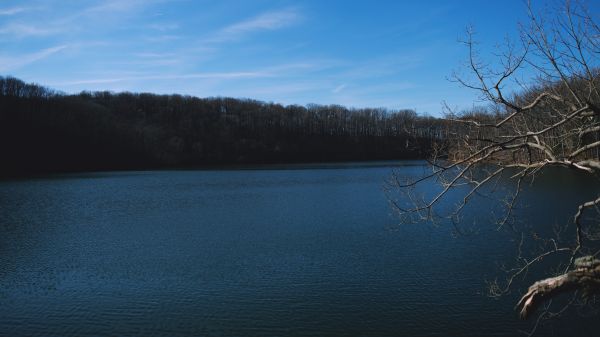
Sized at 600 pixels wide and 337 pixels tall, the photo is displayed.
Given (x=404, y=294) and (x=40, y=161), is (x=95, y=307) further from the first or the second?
(x=40, y=161)

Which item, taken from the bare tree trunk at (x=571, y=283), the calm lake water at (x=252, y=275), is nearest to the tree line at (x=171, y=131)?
the calm lake water at (x=252, y=275)

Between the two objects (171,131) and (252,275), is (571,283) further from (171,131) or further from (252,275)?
(171,131)

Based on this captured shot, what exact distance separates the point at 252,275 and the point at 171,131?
91.1 meters

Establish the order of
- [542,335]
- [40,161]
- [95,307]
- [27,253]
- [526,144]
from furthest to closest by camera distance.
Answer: [40,161]
[27,253]
[95,307]
[542,335]
[526,144]

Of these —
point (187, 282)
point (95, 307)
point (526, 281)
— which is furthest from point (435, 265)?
point (95, 307)

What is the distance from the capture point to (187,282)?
44.8ft

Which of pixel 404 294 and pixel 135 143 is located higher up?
pixel 135 143

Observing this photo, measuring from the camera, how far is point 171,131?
101 m

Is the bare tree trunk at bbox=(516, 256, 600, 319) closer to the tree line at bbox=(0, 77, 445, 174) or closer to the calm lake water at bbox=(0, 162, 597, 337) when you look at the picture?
the calm lake water at bbox=(0, 162, 597, 337)

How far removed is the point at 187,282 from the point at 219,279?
917 millimetres

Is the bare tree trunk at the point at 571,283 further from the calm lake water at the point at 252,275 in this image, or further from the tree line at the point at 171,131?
the tree line at the point at 171,131

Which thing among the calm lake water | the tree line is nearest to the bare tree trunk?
the calm lake water

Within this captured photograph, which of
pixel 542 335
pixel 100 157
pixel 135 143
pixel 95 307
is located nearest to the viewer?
pixel 542 335

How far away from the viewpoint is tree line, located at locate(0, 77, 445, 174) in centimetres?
7531
